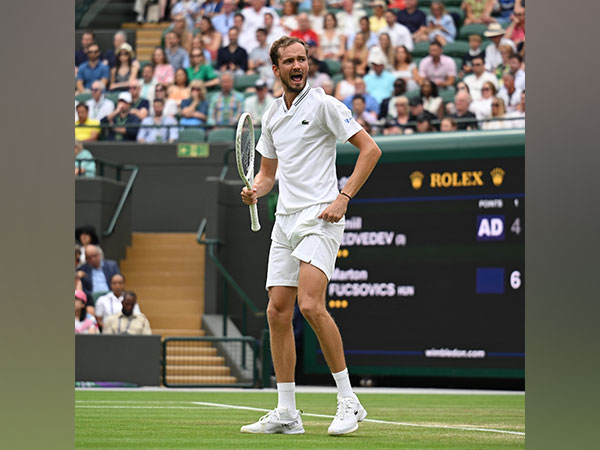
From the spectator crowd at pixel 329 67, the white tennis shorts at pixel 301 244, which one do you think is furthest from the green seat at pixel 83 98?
the white tennis shorts at pixel 301 244

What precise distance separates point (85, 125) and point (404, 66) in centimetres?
A: 534

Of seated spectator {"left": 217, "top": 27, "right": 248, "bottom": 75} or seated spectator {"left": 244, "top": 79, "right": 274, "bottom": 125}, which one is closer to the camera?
seated spectator {"left": 244, "top": 79, "right": 274, "bottom": 125}

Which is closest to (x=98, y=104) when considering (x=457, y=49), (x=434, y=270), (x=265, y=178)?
(x=457, y=49)

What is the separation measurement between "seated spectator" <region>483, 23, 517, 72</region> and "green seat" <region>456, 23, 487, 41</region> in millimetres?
603

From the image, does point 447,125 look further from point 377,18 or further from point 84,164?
point 84,164

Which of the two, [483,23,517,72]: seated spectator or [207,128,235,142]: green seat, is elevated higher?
[483,23,517,72]: seated spectator

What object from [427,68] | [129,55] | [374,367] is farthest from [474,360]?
[129,55]

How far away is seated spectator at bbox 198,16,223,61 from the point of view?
22891 mm

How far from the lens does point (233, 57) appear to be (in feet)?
72.9

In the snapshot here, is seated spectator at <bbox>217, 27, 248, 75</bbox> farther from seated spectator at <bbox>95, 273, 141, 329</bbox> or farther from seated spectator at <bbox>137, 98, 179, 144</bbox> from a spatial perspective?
seated spectator at <bbox>95, 273, 141, 329</bbox>

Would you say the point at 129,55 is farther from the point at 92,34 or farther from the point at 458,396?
the point at 458,396

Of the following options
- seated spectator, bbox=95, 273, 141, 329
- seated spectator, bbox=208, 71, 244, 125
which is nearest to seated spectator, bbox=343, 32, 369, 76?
seated spectator, bbox=208, 71, 244, 125

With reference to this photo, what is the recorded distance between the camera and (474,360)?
15305 millimetres

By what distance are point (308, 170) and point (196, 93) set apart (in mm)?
13624
